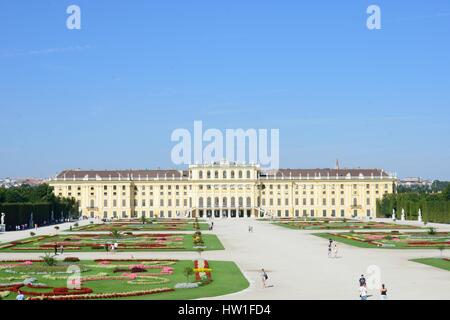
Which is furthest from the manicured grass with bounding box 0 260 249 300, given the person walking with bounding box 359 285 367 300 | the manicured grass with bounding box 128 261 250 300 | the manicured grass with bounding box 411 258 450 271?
the manicured grass with bounding box 411 258 450 271

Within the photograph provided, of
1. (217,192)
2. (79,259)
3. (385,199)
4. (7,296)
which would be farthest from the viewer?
(217,192)

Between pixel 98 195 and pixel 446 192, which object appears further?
pixel 98 195

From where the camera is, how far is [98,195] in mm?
123938

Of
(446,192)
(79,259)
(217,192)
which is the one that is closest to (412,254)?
(79,259)

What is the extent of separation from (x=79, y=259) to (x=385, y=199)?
8363 centimetres

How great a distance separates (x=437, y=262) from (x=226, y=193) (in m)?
91.1

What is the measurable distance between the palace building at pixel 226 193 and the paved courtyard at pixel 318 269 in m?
74.6

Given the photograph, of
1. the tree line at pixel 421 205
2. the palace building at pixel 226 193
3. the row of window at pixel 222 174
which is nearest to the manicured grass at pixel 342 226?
the tree line at pixel 421 205

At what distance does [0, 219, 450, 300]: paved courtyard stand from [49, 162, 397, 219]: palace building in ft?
245

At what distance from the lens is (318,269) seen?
30266 millimetres

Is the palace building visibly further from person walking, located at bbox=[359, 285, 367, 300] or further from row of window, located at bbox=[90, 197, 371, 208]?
person walking, located at bbox=[359, 285, 367, 300]

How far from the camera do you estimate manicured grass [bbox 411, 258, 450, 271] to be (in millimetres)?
30688
